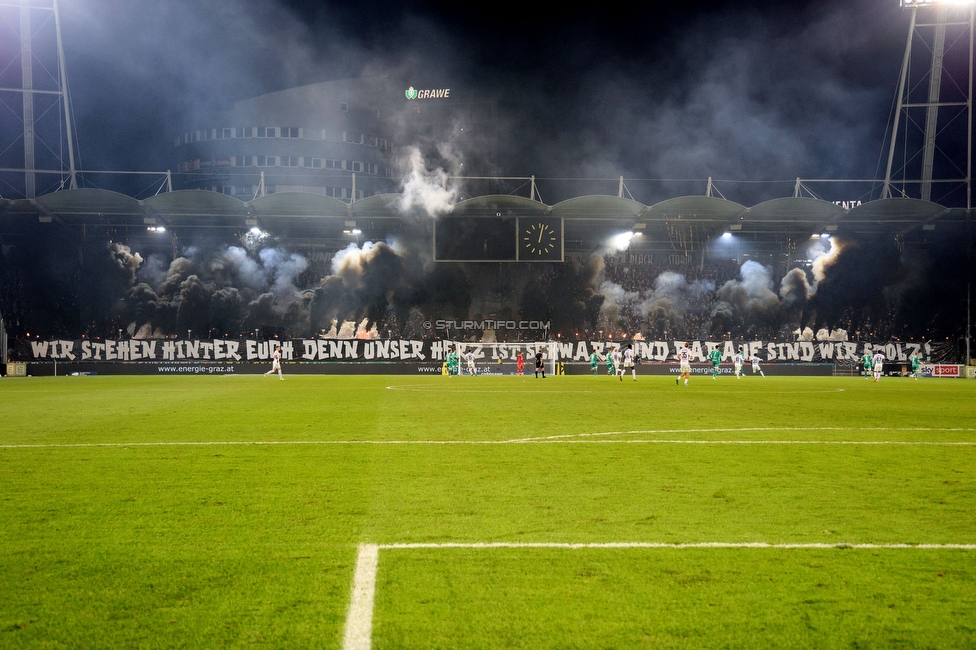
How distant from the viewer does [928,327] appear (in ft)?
188

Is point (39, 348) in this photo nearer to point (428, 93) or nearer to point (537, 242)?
point (537, 242)

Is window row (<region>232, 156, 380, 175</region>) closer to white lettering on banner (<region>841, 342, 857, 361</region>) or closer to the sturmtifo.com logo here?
the sturmtifo.com logo

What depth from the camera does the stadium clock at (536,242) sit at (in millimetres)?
46438

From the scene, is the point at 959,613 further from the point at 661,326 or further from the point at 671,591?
the point at 661,326

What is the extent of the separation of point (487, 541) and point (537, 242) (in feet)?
135

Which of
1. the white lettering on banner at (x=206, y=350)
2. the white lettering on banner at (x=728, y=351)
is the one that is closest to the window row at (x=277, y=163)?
the white lettering on banner at (x=206, y=350)

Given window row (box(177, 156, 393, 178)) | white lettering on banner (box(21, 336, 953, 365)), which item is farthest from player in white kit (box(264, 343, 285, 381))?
window row (box(177, 156, 393, 178))

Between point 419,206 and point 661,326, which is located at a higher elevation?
point 419,206

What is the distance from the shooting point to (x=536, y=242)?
46.5 meters

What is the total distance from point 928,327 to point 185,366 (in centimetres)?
5159

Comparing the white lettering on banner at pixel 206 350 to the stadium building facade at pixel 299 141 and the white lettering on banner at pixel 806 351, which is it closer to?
the white lettering on banner at pixel 806 351

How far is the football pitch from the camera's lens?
415cm

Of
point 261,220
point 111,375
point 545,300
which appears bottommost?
point 111,375

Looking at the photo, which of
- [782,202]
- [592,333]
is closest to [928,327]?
[782,202]
